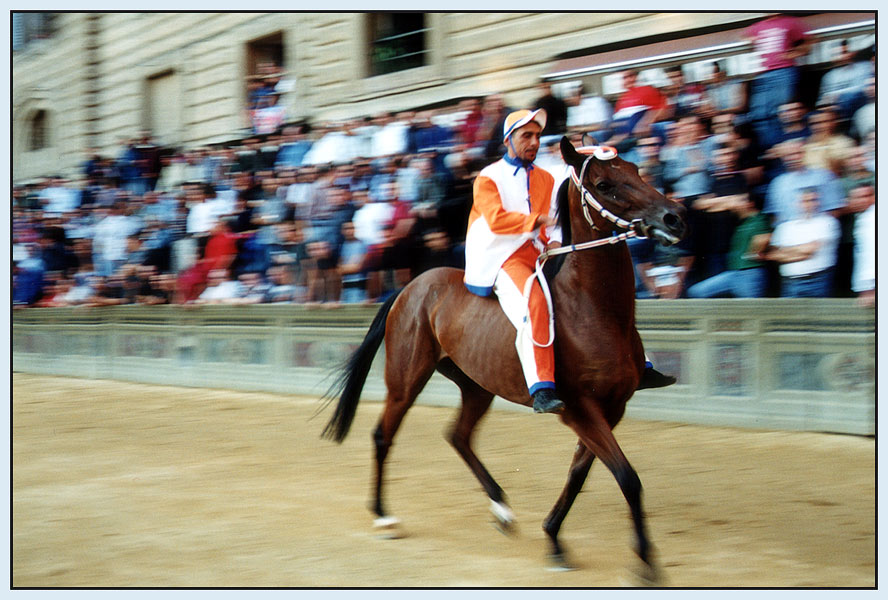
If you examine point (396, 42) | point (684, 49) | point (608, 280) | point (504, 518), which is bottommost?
point (504, 518)

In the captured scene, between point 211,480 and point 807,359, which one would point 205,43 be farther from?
point 807,359

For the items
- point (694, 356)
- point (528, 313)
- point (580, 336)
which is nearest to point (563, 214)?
point (528, 313)

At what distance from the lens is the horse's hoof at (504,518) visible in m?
5.70

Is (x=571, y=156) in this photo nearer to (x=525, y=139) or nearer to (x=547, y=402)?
(x=525, y=139)

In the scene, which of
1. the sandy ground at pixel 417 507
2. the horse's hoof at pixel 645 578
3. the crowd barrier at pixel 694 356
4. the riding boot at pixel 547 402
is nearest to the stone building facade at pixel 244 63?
the crowd barrier at pixel 694 356

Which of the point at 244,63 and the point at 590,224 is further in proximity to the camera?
the point at 244,63

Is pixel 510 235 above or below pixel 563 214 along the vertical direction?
below

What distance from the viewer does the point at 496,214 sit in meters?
5.49

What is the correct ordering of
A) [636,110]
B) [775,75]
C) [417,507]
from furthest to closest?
[636,110], [775,75], [417,507]

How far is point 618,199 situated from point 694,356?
3.68 meters

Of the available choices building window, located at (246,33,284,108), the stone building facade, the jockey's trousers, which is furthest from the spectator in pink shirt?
building window, located at (246,33,284,108)

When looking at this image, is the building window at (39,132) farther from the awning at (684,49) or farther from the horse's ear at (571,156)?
the horse's ear at (571,156)

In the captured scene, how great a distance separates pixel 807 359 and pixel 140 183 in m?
9.71

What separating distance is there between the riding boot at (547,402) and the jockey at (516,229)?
0.55 feet
